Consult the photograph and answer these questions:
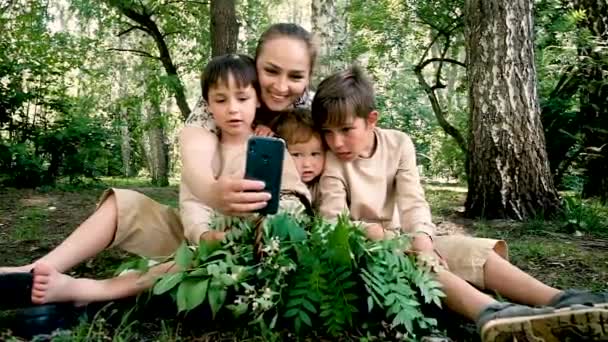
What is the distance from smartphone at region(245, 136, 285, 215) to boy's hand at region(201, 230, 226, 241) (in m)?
0.30

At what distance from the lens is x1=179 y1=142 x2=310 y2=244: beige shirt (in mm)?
2574

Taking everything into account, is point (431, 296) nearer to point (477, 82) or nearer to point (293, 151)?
point (293, 151)

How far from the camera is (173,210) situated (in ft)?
9.49

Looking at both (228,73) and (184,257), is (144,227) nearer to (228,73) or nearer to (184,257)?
(184,257)

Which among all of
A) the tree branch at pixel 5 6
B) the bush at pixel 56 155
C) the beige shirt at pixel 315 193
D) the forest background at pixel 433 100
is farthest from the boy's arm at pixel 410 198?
the tree branch at pixel 5 6

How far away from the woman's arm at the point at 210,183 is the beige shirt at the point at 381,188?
1.68 feet

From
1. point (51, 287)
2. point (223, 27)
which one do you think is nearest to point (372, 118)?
point (51, 287)

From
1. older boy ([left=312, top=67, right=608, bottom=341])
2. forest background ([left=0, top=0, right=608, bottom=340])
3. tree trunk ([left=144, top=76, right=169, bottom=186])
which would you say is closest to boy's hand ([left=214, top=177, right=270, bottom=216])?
older boy ([left=312, top=67, right=608, bottom=341])

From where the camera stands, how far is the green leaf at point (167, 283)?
226 centimetres

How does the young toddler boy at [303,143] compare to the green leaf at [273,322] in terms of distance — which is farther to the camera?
the young toddler boy at [303,143]

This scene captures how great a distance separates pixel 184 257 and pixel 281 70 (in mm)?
957

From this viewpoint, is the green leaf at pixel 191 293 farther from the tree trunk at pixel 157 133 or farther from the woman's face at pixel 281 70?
the tree trunk at pixel 157 133

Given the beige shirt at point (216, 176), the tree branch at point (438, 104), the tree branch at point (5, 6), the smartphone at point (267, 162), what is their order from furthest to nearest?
the tree branch at point (5, 6)
the tree branch at point (438, 104)
the beige shirt at point (216, 176)
the smartphone at point (267, 162)

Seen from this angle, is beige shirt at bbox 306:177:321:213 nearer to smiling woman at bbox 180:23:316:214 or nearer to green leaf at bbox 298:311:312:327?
smiling woman at bbox 180:23:316:214
